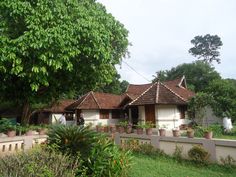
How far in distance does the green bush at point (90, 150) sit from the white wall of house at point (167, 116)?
13311 millimetres

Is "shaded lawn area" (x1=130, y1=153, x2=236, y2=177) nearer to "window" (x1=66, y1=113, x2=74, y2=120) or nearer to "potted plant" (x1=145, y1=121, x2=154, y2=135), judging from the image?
"potted plant" (x1=145, y1=121, x2=154, y2=135)

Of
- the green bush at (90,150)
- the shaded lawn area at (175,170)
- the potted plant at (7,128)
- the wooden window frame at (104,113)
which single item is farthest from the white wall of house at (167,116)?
the green bush at (90,150)

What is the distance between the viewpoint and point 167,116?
2031 cm

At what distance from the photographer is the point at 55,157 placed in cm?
501

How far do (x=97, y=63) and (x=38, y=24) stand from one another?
12.6ft

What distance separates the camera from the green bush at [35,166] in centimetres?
421

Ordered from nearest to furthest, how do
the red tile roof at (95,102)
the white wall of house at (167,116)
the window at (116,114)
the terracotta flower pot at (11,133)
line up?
the terracotta flower pot at (11,133) < the white wall of house at (167,116) < the red tile roof at (95,102) < the window at (116,114)

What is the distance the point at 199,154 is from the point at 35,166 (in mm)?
6180

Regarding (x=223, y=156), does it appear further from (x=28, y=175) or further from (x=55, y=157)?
(x=28, y=175)

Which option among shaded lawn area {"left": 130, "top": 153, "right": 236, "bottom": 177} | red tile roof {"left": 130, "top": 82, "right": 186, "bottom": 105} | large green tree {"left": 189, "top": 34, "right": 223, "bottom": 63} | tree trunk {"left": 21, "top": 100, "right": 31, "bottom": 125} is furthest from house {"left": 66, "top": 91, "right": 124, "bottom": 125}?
large green tree {"left": 189, "top": 34, "right": 223, "bottom": 63}

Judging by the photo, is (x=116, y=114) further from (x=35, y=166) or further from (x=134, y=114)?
(x=35, y=166)

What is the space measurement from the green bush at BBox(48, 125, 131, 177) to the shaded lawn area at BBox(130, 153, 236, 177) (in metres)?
Answer: 0.99

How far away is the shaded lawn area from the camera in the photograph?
7453 millimetres

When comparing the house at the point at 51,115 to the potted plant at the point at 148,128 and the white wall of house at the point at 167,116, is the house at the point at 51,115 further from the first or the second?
the potted plant at the point at 148,128
